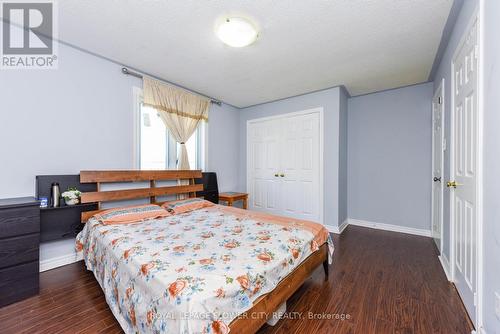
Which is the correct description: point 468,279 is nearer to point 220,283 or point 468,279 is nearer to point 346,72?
point 220,283

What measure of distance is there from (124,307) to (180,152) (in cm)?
247

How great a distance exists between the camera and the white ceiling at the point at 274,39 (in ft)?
6.05

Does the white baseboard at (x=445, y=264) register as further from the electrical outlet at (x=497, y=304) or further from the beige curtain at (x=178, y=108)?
the beige curtain at (x=178, y=108)

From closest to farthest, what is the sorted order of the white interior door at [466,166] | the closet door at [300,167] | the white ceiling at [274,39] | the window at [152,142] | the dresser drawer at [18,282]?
the white interior door at [466,166]
the dresser drawer at [18,282]
the white ceiling at [274,39]
the window at [152,142]
the closet door at [300,167]

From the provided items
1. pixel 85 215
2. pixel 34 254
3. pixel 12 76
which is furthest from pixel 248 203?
pixel 12 76

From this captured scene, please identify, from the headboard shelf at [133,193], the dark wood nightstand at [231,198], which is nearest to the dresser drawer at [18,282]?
the headboard shelf at [133,193]

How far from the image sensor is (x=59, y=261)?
2.36 meters

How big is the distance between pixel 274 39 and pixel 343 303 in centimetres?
261

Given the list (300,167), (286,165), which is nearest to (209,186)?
(286,165)

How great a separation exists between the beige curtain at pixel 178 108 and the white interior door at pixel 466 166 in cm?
336

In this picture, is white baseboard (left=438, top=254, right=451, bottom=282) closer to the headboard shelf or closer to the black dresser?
the headboard shelf

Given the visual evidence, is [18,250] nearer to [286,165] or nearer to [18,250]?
[18,250]

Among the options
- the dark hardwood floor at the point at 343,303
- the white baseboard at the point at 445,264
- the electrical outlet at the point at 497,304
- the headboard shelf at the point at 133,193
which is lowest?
the dark hardwood floor at the point at 343,303

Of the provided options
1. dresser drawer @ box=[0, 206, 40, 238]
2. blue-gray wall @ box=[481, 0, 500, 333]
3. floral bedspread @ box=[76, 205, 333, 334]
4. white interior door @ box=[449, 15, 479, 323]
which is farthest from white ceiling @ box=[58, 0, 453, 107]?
floral bedspread @ box=[76, 205, 333, 334]
